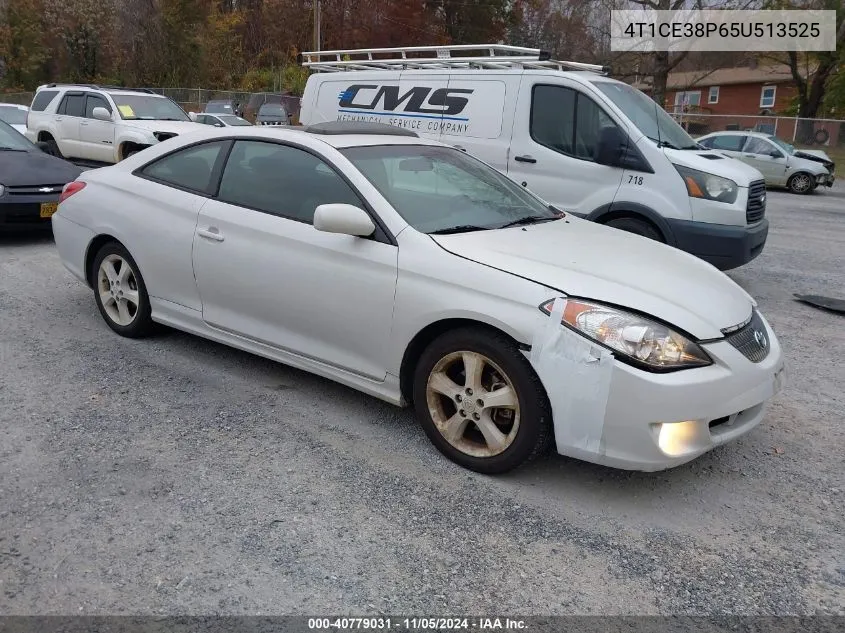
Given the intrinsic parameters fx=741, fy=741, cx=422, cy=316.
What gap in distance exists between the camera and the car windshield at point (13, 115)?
16719mm

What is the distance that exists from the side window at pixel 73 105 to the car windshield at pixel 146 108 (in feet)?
3.08

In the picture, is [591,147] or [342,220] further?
[591,147]

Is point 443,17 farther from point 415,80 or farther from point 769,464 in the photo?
point 769,464

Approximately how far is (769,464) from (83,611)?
10.5ft

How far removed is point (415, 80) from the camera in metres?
8.20

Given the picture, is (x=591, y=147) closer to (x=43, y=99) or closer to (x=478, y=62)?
(x=478, y=62)

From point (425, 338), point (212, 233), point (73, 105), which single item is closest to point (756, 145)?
point (73, 105)

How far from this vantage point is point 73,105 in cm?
1405

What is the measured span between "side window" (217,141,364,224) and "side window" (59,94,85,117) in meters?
11.0

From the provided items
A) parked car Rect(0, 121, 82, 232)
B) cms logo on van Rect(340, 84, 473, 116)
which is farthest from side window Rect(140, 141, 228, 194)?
parked car Rect(0, 121, 82, 232)

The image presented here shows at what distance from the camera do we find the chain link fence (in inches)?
1025

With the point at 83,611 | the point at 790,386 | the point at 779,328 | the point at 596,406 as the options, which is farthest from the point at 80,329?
the point at 779,328

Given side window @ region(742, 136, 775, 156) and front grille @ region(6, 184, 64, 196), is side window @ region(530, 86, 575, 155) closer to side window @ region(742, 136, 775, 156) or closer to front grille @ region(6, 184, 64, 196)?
front grille @ region(6, 184, 64, 196)

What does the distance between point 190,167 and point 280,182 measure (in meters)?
0.85
